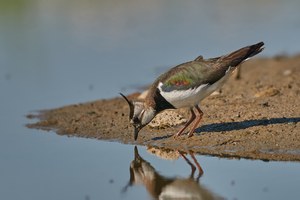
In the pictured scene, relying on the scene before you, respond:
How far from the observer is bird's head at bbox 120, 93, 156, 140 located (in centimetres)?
1095

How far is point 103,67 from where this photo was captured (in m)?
17.9

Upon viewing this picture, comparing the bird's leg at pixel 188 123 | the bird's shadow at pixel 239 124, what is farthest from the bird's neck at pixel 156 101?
the bird's shadow at pixel 239 124

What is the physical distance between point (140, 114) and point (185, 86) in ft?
2.59

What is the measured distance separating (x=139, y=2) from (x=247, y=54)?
17492mm

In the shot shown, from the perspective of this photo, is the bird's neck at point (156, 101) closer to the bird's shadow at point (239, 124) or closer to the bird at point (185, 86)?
the bird at point (185, 86)

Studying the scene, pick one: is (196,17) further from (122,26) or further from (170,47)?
(170,47)

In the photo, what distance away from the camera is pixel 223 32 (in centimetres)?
2228

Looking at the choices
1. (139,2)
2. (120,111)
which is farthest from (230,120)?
(139,2)

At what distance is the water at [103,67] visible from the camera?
9.21 meters

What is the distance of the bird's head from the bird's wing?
41 cm

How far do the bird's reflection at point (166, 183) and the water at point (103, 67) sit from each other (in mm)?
83

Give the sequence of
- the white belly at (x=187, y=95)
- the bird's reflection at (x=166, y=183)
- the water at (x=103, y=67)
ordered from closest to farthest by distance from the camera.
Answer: the bird's reflection at (x=166, y=183) < the water at (x=103, y=67) < the white belly at (x=187, y=95)

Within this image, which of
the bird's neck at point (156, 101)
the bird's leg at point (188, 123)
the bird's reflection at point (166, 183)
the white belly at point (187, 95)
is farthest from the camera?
the bird's leg at point (188, 123)

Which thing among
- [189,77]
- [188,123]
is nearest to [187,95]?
[189,77]
